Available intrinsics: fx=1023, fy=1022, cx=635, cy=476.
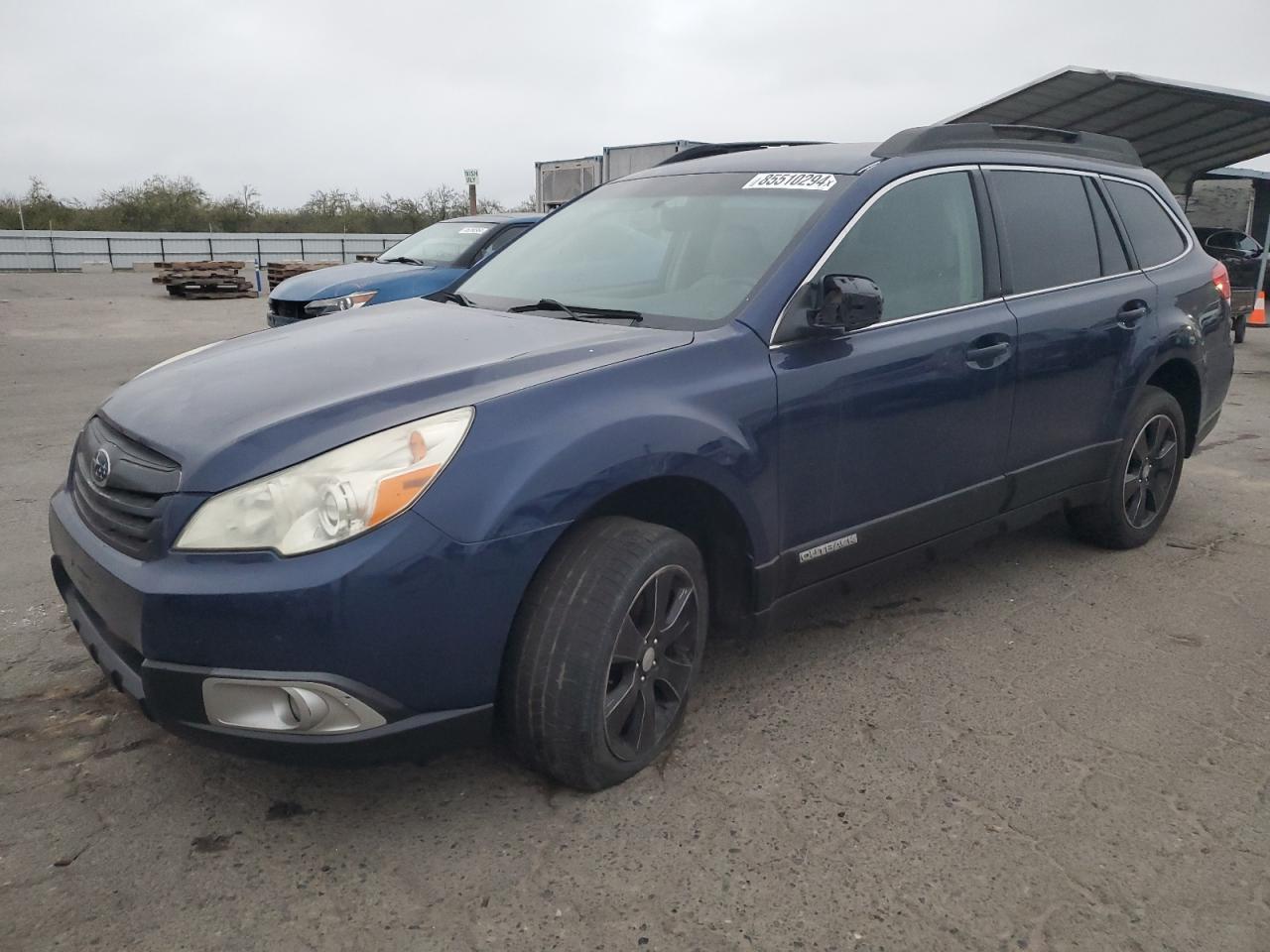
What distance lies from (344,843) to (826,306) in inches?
77.0

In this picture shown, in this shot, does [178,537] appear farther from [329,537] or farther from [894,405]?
[894,405]

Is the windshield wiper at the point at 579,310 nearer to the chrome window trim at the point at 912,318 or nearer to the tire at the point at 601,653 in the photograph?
the chrome window trim at the point at 912,318

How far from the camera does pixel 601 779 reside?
265cm

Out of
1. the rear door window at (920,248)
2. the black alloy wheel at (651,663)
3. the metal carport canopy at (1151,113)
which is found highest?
the metal carport canopy at (1151,113)

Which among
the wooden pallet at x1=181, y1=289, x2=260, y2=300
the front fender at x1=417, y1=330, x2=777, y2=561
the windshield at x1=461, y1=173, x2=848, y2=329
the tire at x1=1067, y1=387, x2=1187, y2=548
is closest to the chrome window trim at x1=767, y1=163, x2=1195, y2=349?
the windshield at x1=461, y1=173, x2=848, y2=329

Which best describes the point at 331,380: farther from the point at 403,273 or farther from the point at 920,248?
the point at 403,273

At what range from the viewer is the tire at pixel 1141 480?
441cm

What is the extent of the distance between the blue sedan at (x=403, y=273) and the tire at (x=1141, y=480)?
16.9ft

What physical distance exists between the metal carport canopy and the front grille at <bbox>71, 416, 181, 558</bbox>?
11754 mm

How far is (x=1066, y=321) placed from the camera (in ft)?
12.9

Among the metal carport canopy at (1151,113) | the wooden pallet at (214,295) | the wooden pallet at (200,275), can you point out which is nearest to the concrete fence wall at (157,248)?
the wooden pallet at (200,275)

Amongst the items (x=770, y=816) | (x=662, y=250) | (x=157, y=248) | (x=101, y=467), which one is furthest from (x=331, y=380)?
(x=157, y=248)

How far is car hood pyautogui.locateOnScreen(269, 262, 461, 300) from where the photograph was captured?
28.9 feet

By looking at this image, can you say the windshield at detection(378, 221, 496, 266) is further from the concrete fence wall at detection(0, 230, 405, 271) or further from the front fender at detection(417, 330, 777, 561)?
the concrete fence wall at detection(0, 230, 405, 271)
